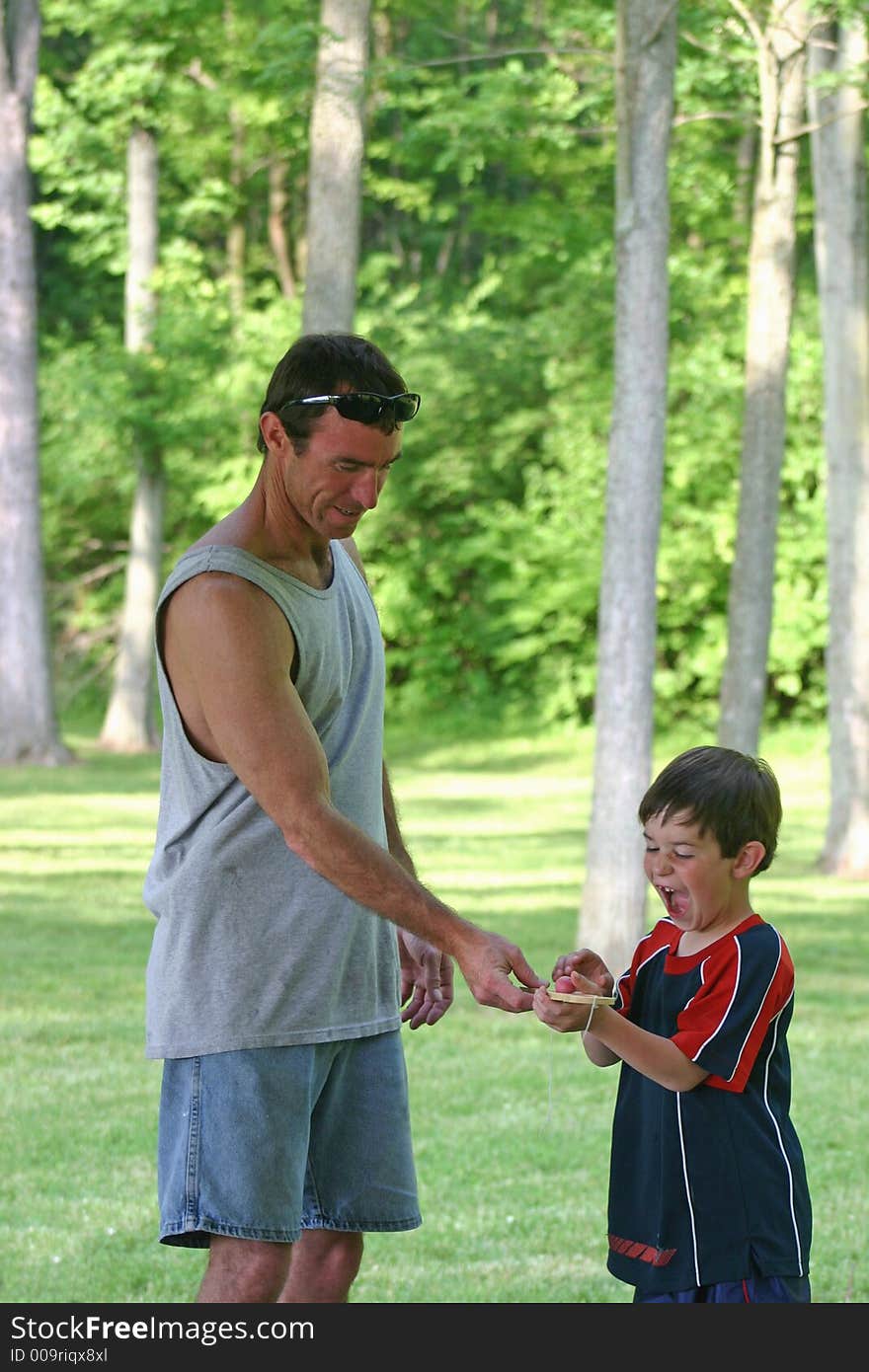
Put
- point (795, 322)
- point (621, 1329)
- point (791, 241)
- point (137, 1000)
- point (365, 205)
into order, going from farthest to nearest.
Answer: point (365, 205), point (795, 322), point (791, 241), point (137, 1000), point (621, 1329)

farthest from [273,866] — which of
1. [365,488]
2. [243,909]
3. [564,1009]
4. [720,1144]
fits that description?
[720,1144]

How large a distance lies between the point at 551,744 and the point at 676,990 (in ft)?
81.3

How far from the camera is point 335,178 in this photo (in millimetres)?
11867

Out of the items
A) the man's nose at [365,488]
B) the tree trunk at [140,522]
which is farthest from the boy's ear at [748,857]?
the tree trunk at [140,522]

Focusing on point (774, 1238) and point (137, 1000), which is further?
point (137, 1000)

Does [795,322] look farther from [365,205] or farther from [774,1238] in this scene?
[774,1238]

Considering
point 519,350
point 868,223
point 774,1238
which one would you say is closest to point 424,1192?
point 774,1238

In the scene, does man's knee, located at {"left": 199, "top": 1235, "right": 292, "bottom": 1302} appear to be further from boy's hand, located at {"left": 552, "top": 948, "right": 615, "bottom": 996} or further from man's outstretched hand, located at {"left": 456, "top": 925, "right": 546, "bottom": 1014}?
boy's hand, located at {"left": 552, "top": 948, "right": 615, "bottom": 996}

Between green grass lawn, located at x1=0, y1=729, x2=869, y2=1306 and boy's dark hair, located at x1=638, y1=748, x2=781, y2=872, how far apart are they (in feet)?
2.46

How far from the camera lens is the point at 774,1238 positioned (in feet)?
10.9

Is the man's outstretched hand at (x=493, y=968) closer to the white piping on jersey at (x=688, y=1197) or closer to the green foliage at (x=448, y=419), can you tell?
the white piping on jersey at (x=688, y=1197)

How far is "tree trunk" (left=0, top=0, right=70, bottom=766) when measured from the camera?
894 inches

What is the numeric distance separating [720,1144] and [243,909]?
898mm

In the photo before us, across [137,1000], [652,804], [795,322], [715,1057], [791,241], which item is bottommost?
[137,1000]
